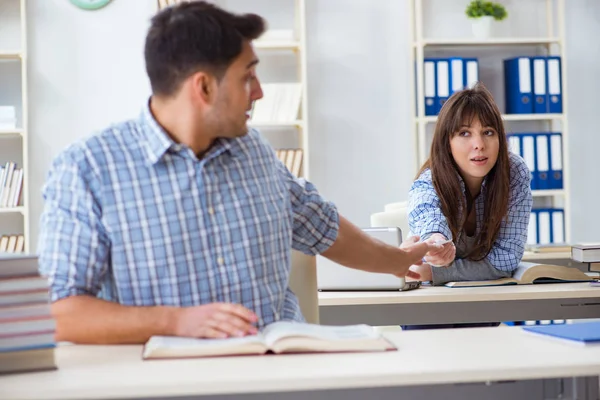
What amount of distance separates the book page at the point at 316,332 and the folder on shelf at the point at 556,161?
3.52 m

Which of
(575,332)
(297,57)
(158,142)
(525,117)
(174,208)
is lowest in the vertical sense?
Result: (575,332)

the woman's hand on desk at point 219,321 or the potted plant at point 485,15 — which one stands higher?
the potted plant at point 485,15

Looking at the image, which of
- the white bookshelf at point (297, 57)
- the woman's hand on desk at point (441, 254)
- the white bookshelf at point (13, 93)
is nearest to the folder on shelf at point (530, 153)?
the white bookshelf at point (297, 57)

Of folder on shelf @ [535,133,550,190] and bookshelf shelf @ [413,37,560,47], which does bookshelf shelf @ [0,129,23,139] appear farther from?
folder on shelf @ [535,133,550,190]

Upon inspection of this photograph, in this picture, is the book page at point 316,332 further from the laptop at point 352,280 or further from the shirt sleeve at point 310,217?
the laptop at point 352,280

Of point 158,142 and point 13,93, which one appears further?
point 13,93

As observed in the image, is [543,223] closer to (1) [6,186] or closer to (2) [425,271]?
(2) [425,271]

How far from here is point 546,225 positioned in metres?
4.75

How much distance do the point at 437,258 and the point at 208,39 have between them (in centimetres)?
97

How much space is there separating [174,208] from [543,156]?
3531 millimetres

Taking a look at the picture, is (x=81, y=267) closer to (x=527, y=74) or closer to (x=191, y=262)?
(x=191, y=262)

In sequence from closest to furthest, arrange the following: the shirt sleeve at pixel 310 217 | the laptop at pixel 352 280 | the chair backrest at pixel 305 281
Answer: the shirt sleeve at pixel 310 217, the chair backrest at pixel 305 281, the laptop at pixel 352 280

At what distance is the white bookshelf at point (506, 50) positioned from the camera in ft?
15.4

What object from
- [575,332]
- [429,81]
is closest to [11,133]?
[429,81]
